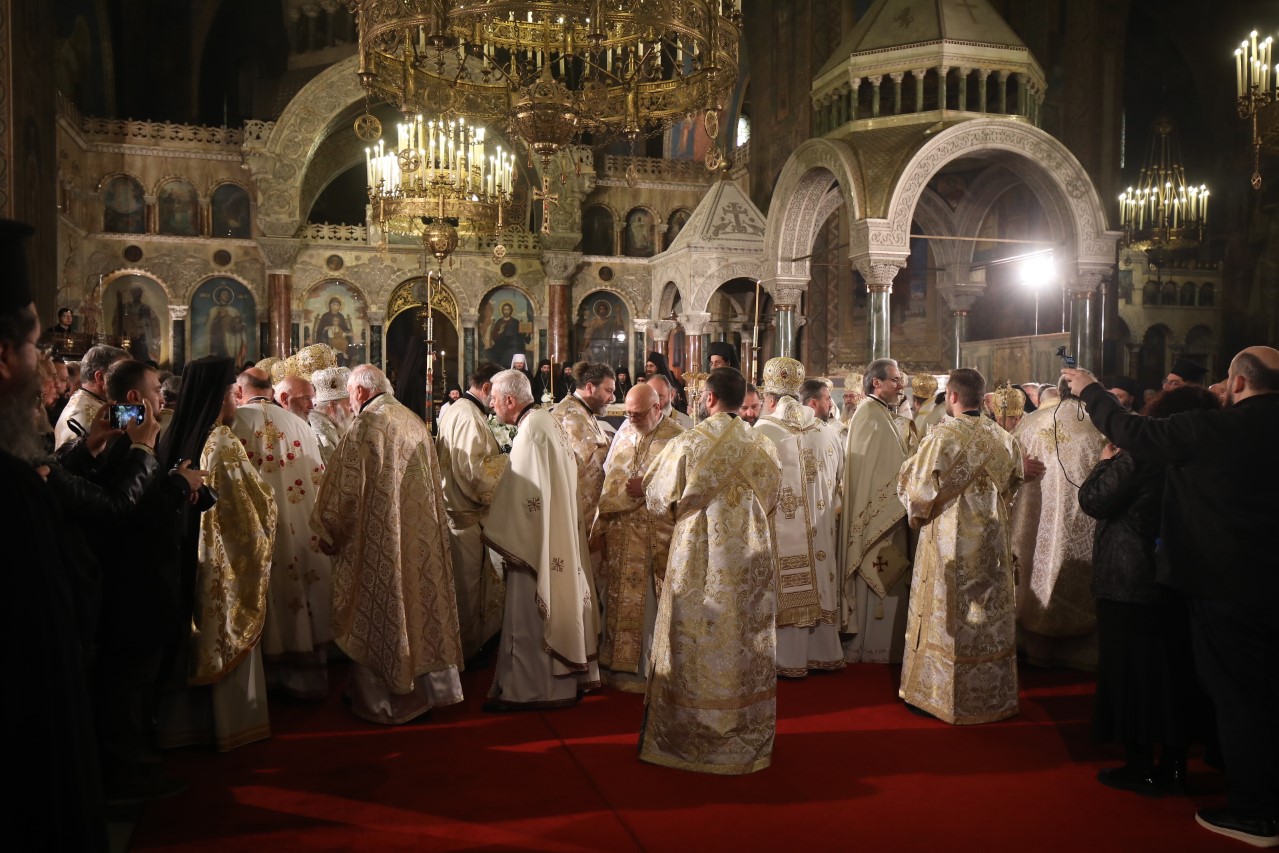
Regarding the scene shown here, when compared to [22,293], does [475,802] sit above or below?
below

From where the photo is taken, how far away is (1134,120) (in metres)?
20.5

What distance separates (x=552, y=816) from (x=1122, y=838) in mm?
2131

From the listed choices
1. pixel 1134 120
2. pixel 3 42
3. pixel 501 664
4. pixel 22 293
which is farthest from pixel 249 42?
pixel 22 293

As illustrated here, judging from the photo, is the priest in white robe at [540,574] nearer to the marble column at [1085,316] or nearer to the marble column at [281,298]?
the marble column at [1085,316]

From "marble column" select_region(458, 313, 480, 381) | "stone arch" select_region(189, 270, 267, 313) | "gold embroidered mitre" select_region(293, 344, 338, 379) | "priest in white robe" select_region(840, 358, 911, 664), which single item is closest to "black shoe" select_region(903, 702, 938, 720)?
"priest in white robe" select_region(840, 358, 911, 664)

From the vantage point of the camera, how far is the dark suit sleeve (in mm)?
3588

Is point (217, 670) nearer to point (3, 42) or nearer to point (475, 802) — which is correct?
point (475, 802)

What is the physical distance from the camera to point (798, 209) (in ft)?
40.1

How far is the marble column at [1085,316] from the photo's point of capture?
11.2 m

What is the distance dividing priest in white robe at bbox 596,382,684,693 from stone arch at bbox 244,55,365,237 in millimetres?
14936

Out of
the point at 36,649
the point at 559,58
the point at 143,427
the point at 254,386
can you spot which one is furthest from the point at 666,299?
the point at 36,649

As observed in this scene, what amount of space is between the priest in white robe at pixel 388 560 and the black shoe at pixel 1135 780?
3.08 metres

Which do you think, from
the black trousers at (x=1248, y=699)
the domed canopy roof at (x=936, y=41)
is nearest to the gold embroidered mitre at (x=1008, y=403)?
the black trousers at (x=1248, y=699)

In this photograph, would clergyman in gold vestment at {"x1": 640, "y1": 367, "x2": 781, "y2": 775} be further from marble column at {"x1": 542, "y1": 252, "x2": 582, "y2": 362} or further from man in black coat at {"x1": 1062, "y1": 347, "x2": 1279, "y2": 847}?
marble column at {"x1": 542, "y1": 252, "x2": 582, "y2": 362}
